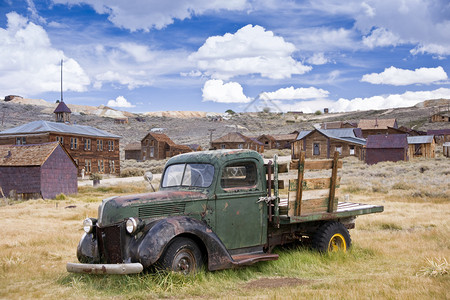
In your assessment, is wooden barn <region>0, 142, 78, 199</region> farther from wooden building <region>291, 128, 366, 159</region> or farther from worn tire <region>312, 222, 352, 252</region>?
wooden building <region>291, 128, 366, 159</region>

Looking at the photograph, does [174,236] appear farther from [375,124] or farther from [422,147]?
[375,124]

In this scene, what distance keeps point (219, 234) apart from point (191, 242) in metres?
0.61

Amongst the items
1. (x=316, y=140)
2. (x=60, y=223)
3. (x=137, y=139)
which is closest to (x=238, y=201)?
(x=60, y=223)

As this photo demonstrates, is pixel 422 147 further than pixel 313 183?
Yes

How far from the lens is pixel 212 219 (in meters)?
6.82

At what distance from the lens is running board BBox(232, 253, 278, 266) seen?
6.78 meters

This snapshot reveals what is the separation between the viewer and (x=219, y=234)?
22.6 ft

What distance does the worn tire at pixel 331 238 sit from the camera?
26.5ft

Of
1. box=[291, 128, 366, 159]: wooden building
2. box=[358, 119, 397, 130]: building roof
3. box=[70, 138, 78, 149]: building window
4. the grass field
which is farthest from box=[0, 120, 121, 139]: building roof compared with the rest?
box=[358, 119, 397, 130]: building roof

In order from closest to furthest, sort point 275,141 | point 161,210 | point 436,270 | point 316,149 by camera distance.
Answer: point 161,210, point 436,270, point 316,149, point 275,141

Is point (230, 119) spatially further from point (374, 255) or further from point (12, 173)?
point (374, 255)

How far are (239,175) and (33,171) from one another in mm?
20942

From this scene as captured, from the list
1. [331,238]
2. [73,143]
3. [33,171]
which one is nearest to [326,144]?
[73,143]

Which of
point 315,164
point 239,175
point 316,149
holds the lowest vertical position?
point 239,175
